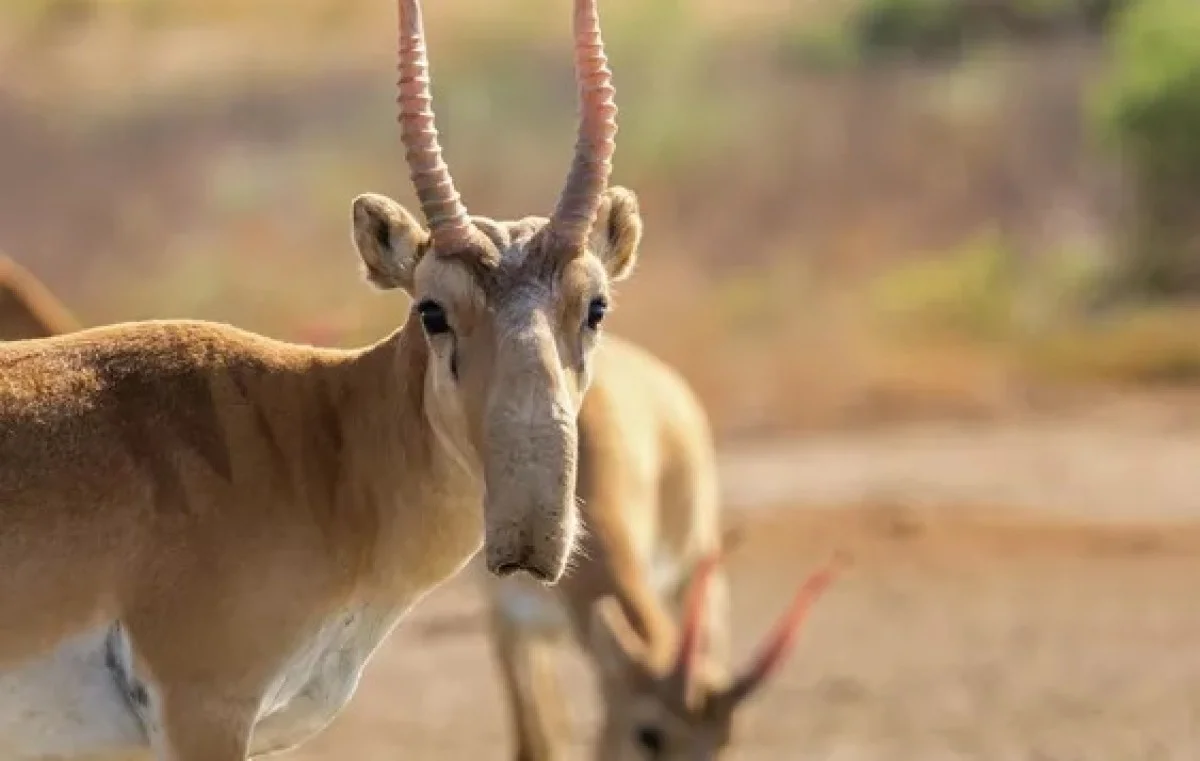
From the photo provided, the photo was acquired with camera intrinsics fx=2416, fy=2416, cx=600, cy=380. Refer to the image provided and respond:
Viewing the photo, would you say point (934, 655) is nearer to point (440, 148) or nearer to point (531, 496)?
point (440, 148)

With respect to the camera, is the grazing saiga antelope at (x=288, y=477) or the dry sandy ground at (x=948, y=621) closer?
the grazing saiga antelope at (x=288, y=477)

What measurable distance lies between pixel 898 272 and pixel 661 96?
31.5 feet

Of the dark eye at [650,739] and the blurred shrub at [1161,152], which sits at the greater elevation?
the dark eye at [650,739]

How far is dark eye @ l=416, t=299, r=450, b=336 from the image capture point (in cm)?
730

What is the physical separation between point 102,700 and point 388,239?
1.69 m

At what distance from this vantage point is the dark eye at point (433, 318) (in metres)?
7.30

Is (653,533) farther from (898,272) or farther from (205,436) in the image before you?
(898,272)

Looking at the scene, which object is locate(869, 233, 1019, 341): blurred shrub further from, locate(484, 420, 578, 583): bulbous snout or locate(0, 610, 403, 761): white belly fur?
locate(484, 420, 578, 583): bulbous snout

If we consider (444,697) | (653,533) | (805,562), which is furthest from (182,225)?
(653,533)

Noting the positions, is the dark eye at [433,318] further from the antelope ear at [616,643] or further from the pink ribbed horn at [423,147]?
the antelope ear at [616,643]

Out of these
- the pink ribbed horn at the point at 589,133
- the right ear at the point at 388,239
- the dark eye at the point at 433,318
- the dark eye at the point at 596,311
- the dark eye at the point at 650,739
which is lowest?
the dark eye at the point at 650,739

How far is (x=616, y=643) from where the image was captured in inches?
485

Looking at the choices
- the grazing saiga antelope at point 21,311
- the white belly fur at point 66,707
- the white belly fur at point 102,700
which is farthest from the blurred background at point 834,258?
the white belly fur at point 66,707

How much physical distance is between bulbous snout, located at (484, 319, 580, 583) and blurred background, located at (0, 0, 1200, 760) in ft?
28.8
